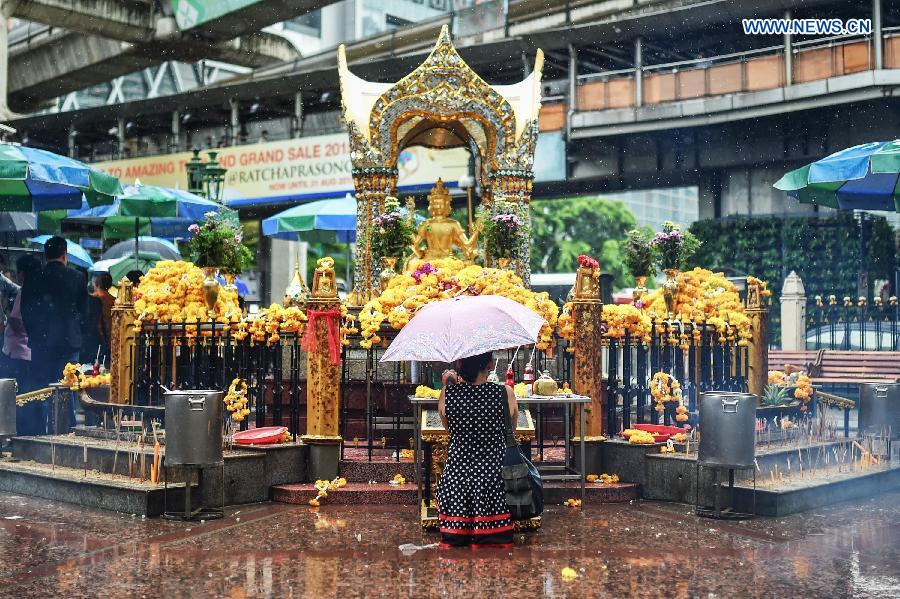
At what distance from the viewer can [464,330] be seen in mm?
8602

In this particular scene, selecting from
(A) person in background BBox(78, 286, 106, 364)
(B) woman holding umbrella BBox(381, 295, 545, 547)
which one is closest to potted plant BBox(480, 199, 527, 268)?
(A) person in background BBox(78, 286, 106, 364)

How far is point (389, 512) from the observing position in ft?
32.9

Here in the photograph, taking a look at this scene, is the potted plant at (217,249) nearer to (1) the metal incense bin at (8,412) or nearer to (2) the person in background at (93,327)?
(2) the person in background at (93,327)

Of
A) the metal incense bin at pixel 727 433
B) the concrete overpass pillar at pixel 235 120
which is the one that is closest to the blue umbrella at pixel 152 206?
the metal incense bin at pixel 727 433

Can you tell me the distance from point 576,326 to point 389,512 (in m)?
2.65

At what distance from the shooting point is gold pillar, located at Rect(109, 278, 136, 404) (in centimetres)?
1259

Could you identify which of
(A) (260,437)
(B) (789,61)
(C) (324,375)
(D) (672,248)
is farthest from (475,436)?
(B) (789,61)

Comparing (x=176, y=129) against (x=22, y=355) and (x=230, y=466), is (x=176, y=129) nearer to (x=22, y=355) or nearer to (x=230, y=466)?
(x=22, y=355)

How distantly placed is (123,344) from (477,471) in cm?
576

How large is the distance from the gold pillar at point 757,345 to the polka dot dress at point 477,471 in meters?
5.60

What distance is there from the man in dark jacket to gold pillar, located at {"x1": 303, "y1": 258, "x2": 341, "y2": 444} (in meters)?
4.12

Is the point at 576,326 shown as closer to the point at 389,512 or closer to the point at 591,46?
the point at 389,512

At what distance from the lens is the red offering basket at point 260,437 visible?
36.0 ft

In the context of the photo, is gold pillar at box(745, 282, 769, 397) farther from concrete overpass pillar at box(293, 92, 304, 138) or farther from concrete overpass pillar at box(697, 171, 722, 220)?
concrete overpass pillar at box(293, 92, 304, 138)
